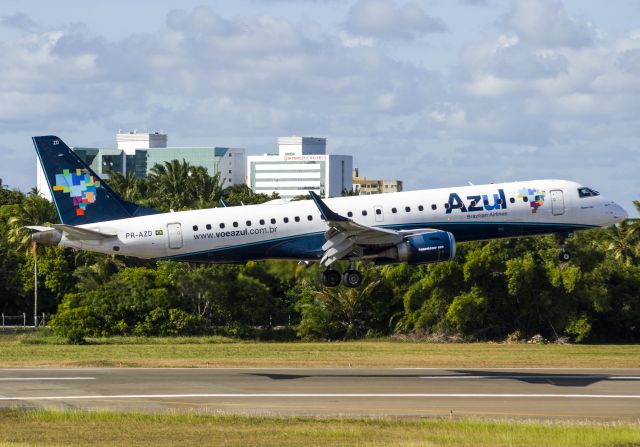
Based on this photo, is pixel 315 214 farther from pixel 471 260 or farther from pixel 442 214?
pixel 471 260

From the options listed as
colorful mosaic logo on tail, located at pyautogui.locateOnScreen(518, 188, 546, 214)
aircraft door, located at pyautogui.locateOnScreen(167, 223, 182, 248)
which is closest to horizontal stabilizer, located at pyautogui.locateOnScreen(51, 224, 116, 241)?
aircraft door, located at pyautogui.locateOnScreen(167, 223, 182, 248)

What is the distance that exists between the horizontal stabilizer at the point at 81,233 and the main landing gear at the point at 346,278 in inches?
434

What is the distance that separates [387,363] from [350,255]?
9776mm

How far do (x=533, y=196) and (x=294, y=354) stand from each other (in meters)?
22.9

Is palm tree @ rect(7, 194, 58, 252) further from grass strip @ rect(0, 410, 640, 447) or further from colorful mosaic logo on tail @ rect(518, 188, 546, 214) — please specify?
grass strip @ rect(0, 410, 640, 447)

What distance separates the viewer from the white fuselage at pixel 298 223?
187 feet

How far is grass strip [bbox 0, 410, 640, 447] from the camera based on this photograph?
36344 mm

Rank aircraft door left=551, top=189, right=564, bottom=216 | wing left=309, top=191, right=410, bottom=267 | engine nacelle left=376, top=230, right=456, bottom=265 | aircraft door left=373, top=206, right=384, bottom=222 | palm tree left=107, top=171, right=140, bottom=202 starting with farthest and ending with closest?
palm tree left=107, top=171, right=140, bottom=202 → aircraft door left=551, top=189, right=564, bottom=216 → aircraft door left=373, top=206, right=384, bottom=222 → engine nacelle left=376, top=230, right=456, bottom=265 → wing left=309, top=191, right=410, bottom=267

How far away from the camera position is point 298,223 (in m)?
57.5

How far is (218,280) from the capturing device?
311 feet

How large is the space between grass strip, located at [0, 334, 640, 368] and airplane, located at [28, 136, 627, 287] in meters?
7.18

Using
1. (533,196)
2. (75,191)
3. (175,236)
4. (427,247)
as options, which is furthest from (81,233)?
(533,196)

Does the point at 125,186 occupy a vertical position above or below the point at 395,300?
above

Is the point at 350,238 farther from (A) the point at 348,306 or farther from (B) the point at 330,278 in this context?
(A) the point at 348,306
